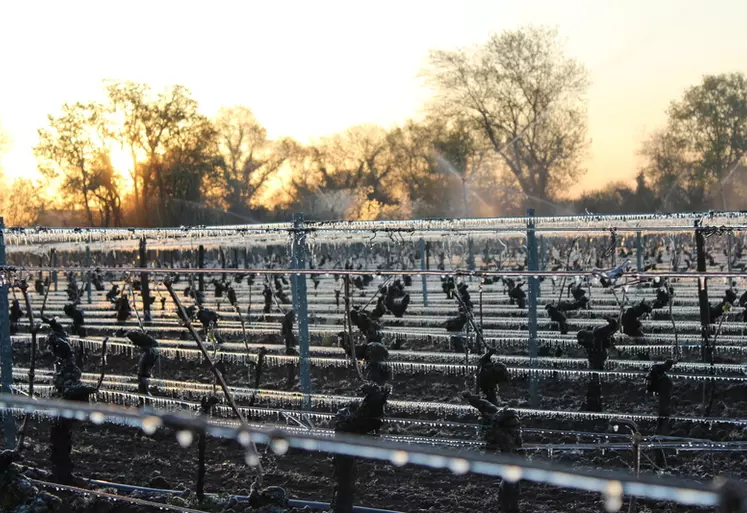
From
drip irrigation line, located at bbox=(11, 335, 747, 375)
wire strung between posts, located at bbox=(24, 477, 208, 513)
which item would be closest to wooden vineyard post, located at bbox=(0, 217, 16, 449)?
wire strung between posts, located at bbox=(24, 477, 208, 513)

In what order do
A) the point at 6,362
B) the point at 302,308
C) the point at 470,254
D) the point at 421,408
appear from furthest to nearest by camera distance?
1. the point at 470,254
2. the point at 421,408
3. the point at 302,308
4. the point at 6,362

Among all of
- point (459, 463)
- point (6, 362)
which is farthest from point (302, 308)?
point (459, 463)

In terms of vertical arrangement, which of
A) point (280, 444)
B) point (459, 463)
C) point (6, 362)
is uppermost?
point (459, 463)

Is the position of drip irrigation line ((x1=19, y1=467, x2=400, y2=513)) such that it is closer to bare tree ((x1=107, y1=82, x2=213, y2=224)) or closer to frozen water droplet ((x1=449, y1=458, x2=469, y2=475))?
frozen water droplet ((x1=449, y1=458, x2=469, y2=475))

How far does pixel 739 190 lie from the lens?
4584 cm

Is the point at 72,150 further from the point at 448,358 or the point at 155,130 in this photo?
the point at 448,358

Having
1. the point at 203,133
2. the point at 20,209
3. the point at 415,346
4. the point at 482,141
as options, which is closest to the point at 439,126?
the point at 482,141

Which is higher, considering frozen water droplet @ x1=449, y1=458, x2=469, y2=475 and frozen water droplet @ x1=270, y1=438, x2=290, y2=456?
frozen water droplet @ x1=449, y1=458, x2=469, y2=475

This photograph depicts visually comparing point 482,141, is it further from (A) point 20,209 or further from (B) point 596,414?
(B) point 596,414

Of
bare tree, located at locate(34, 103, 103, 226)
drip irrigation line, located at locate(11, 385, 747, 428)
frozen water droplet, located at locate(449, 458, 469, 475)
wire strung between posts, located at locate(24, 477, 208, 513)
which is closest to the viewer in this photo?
frozen water droplet, located at locate(449, 458, 469, 475)

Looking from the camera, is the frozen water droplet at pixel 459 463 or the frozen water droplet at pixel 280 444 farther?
the frozen water droplet at pixel 280 444

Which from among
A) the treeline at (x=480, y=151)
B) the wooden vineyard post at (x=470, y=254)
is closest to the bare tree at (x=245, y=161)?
the treeline at (x=480, y=151)

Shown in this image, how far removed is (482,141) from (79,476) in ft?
A: 144

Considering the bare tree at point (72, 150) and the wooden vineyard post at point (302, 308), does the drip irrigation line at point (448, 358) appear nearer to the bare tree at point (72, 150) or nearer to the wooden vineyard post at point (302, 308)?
the wooden vineyard post at point (302, 308)
